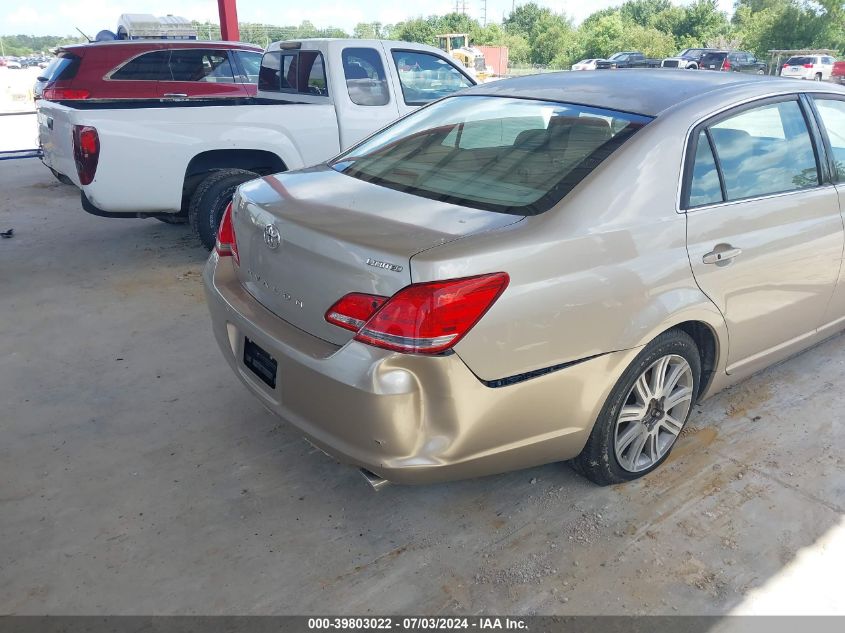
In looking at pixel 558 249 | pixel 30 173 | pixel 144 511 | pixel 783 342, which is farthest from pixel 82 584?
pixel 30 173

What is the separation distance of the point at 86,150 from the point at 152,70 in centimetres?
501

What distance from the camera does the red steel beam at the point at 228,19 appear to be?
1239cm

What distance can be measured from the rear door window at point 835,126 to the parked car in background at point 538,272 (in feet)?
0.09

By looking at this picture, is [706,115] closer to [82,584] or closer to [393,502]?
[393,502]

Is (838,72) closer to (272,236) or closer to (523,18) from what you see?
(272,236)

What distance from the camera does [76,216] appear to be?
7.41 metres

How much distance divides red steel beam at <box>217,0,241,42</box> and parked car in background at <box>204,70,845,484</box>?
35.5 ft

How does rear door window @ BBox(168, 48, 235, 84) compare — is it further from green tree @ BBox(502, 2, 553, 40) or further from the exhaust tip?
green tree @ BBox(502, 2, 553, 40)

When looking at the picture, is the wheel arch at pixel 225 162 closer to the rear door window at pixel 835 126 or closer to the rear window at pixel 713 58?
the rear door window at pixel 835 126

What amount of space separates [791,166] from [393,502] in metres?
2.36

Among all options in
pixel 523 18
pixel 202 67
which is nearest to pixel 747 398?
pixel 202 67

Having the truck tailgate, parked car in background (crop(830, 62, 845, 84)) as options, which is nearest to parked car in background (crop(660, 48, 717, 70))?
parked car in background (crop(830, 62, 845, 84))

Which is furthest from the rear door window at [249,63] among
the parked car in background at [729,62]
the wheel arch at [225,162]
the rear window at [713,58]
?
the rear window at [713,58]

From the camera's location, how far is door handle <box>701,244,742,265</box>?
263 cm
